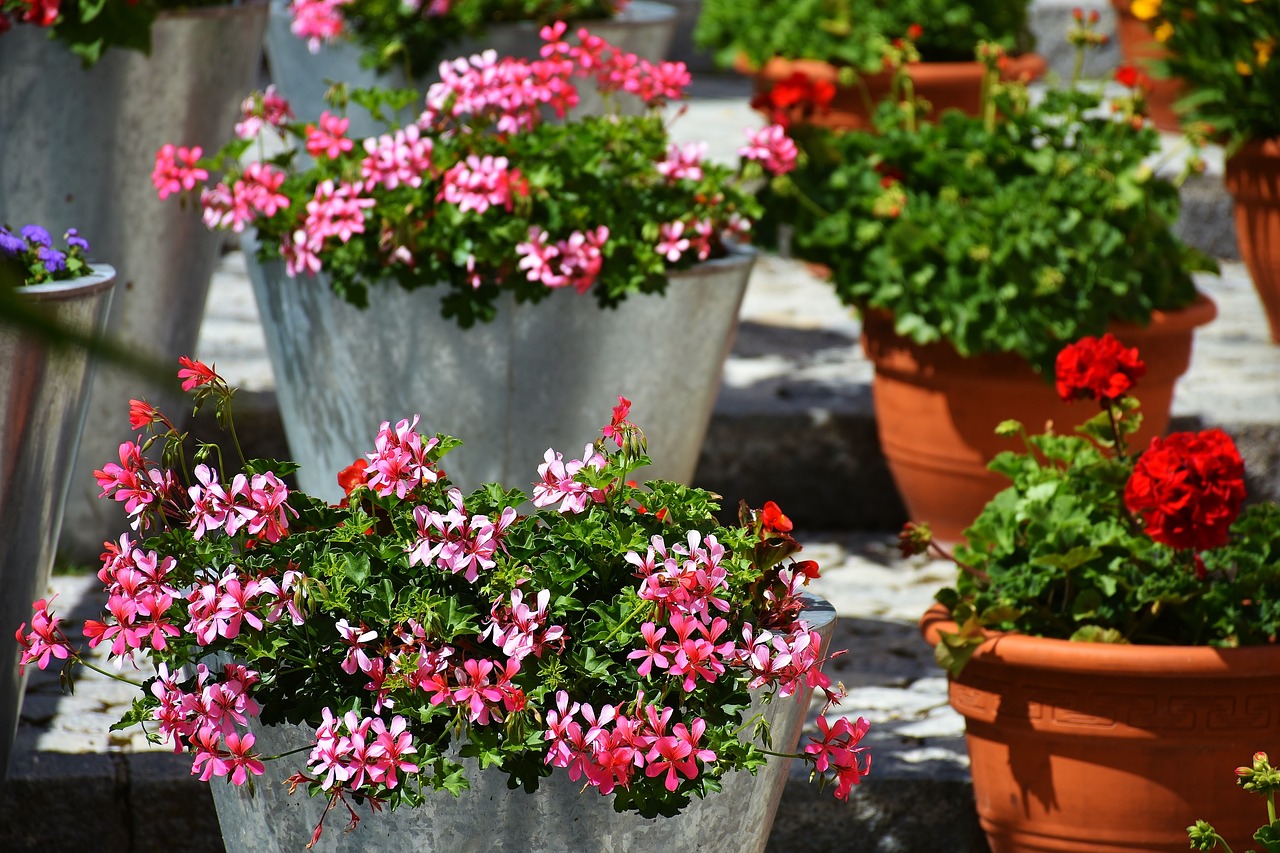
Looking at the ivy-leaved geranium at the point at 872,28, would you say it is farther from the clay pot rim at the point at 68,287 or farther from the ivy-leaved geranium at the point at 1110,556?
the clay pot rim at the point at 68,287

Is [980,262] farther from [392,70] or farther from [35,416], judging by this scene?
[35,416]

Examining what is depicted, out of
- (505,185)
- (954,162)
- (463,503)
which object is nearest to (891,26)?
(954,162)

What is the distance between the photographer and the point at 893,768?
2424 mm

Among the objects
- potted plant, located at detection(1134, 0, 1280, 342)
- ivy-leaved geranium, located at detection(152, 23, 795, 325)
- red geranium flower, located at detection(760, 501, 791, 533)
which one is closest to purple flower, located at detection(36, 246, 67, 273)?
ivy-leaved geranium, located at detection(152, 23, 795, 325)

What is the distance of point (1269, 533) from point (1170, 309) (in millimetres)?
1000

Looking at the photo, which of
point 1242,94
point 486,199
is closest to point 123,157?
A: point 486,199

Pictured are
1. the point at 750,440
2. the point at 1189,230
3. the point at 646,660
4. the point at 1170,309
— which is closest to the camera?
the point at 646,660

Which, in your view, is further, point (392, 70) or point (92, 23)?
point (392, 70)

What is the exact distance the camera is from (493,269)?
258 centimetres

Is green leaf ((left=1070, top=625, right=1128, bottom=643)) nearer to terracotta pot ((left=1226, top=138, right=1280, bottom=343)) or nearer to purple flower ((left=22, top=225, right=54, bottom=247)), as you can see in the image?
purple flower ((left=22, top=225, right=54, bottom=247))

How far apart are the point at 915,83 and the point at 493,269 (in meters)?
2.76

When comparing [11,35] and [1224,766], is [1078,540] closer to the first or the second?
[1224,766]

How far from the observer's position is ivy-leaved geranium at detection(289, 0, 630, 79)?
11.6ft

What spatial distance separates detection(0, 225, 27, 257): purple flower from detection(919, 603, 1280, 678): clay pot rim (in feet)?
4.46
